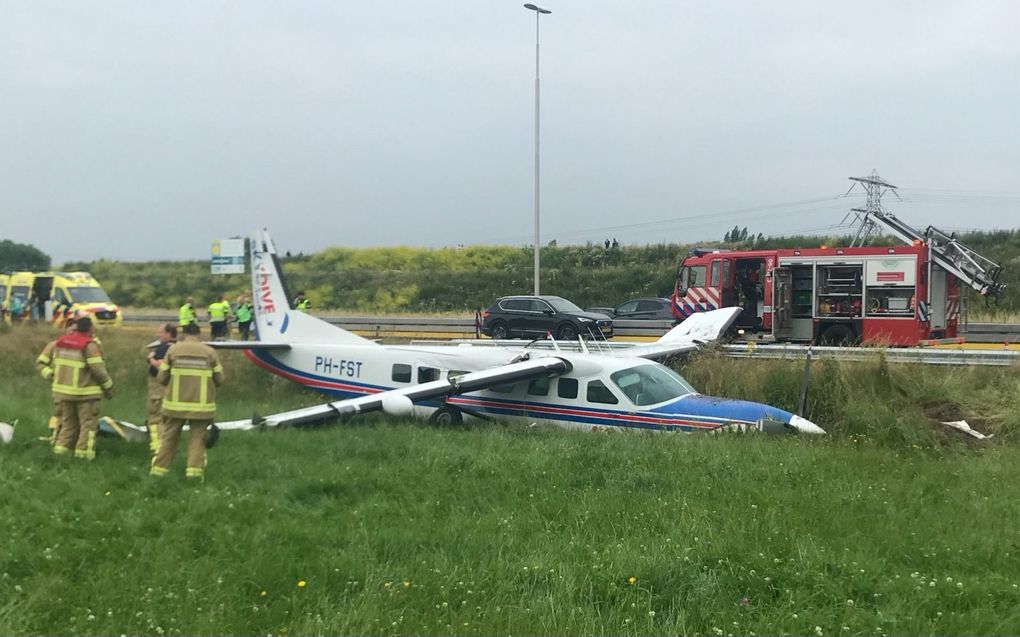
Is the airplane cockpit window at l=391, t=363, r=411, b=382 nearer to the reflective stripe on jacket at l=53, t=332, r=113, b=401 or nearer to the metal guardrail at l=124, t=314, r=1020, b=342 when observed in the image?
the reflective stripe on jacket at l=53, t=332, r=113, b=401

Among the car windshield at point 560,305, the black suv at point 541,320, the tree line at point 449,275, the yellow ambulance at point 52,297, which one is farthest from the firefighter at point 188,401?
the tree line at point 449,275

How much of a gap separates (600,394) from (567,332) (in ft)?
48.6

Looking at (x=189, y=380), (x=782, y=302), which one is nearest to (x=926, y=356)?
(x=782, y=302)

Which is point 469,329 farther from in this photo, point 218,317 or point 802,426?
point 802,426

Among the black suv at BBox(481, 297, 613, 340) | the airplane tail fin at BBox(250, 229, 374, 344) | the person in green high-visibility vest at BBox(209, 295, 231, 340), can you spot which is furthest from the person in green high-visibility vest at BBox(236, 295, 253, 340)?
the black suv at BBox(481, 297, 613, 340)

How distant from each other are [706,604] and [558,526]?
194 centimetres

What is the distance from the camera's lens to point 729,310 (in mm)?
20531

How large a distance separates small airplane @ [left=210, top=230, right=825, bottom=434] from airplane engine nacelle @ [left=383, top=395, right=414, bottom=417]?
2 centimetres

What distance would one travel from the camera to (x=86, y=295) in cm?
3491

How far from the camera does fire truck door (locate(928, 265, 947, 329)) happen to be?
71.1ft

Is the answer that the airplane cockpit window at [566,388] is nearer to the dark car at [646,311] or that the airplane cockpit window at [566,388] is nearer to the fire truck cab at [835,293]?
the fire truck cab at [835,293]

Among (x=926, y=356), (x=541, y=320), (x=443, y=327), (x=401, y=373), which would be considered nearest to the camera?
(x=401, y=373)

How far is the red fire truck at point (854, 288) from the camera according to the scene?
2155 centimetres

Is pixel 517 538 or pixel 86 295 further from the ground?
pixel 86 295
